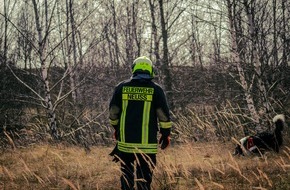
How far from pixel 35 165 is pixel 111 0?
44.8 feet

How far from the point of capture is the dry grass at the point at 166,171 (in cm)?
471

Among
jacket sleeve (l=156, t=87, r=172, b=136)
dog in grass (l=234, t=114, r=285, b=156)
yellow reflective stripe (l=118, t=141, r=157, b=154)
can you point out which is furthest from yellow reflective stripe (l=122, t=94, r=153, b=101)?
dog in grass (l=234, t=114, r=285, b=156)

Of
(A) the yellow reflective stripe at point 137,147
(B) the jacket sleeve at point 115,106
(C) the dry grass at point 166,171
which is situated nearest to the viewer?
(A) the yellow reflective stripe at point 137,147

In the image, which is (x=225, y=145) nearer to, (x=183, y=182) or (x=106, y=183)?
(x=183, y=182)

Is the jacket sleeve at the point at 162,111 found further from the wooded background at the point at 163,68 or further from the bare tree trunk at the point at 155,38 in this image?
the bare tree trunk at the point at 155,38

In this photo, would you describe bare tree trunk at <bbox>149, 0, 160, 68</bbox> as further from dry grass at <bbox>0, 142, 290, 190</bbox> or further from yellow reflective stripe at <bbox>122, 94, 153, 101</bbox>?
yellow reflective stripe at <bbox>122, 94, 153, 101</bbox>

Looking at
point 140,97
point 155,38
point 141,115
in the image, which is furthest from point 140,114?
point 155,38

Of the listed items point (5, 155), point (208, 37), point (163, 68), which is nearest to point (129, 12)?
point (163, 68)

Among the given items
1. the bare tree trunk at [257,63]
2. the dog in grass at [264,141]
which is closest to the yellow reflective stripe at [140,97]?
the dog in grass at [264,141]

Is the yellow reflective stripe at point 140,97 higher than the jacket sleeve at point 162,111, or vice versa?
the yellow reflective stripe at point 140,97

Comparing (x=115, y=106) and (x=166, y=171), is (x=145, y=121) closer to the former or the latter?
(x=115, y=106)

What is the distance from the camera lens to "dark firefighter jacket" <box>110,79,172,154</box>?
4.12 metres

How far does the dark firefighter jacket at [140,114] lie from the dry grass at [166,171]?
1.09ft

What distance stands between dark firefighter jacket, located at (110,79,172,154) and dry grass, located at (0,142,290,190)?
33cm
